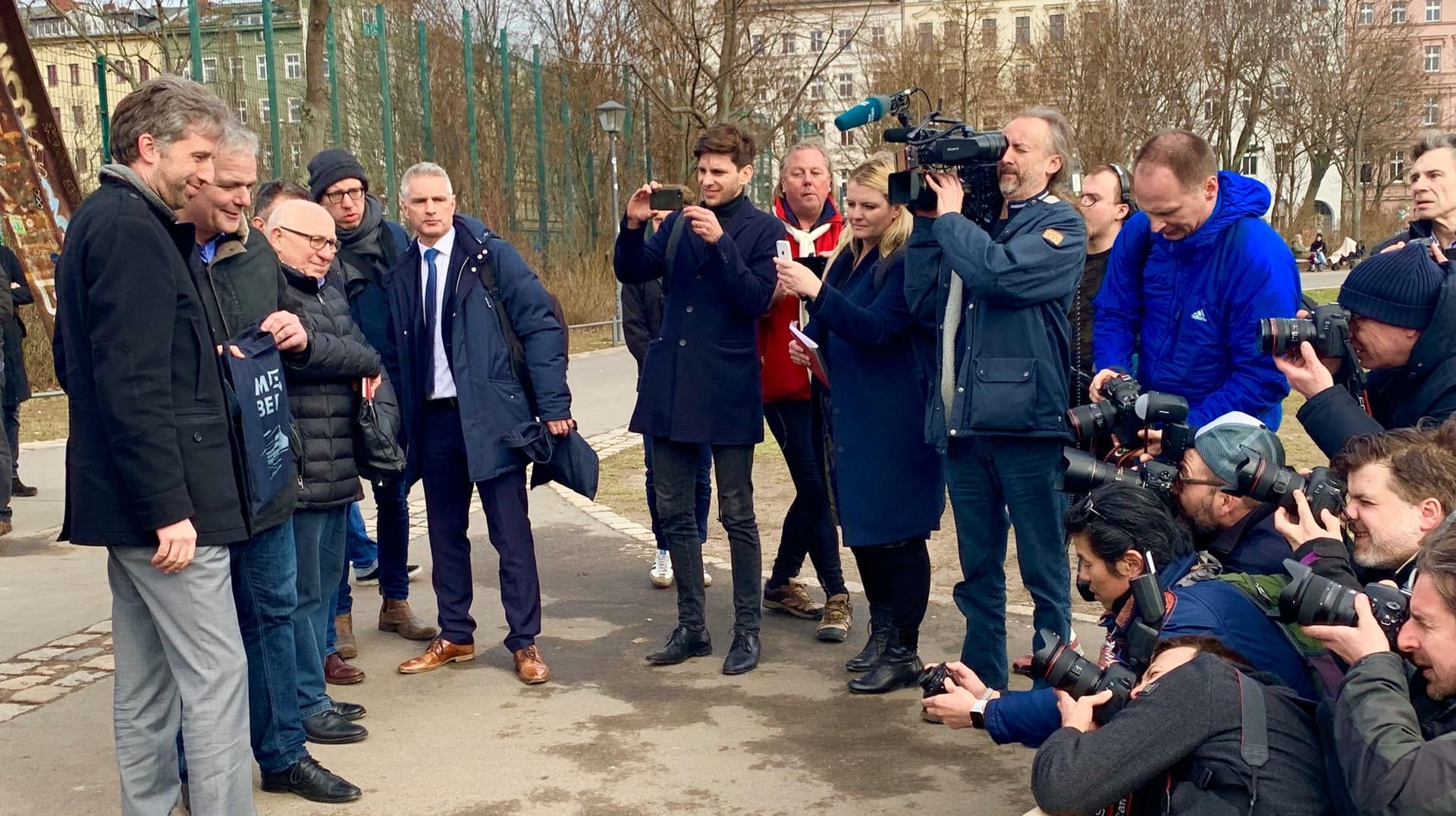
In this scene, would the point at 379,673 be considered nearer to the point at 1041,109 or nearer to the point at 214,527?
the point at 214,527

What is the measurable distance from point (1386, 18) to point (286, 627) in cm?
6285

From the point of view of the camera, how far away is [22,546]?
801cm

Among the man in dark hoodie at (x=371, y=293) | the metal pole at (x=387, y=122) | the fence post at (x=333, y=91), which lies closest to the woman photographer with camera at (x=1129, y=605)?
the man in dark hoodie at (x=371, y=293)

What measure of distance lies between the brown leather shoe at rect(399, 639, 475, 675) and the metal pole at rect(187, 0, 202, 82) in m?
10.0

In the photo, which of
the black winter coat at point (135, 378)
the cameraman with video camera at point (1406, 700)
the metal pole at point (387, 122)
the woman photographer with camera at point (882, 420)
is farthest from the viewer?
the metal pole at point (387, 122)

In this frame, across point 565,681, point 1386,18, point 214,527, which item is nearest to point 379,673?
point 565,681

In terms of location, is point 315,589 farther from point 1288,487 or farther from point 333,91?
point 333,91

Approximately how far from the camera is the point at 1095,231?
22.7ft

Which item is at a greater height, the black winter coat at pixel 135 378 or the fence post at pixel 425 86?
the fence post at pixel 425 86

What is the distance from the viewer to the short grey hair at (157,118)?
374cm

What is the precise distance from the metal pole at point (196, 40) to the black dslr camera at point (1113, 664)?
12.9m

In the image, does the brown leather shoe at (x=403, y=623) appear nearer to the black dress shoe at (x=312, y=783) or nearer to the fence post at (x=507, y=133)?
the black dress shoe at (x=312, y=783)

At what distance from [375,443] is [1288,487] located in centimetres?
312

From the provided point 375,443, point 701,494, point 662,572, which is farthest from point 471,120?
point 375,443
